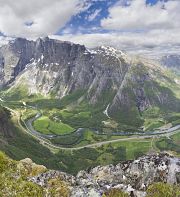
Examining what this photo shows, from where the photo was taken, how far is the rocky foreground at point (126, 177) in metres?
77.1

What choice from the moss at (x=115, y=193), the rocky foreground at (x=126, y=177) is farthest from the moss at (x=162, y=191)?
the moss at (x=115, y=193)

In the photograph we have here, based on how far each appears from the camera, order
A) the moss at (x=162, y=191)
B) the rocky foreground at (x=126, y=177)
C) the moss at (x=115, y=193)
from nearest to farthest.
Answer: the moss at (x=115, y=193) → the moss at (x=162, y=191) → the rocky foreground at (x=126, y=177)

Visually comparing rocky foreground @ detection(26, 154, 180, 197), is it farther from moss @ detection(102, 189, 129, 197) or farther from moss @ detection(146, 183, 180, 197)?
moss @ detection(146, 183, 180, 197)

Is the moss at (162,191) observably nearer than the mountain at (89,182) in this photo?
No

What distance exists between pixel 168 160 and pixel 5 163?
39100mm

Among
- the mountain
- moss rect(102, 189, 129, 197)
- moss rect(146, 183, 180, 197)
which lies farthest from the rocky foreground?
moss rect(146, 183, 180, 197)

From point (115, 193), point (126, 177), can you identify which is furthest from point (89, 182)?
point (126, 177)

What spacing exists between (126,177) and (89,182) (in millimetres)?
22066

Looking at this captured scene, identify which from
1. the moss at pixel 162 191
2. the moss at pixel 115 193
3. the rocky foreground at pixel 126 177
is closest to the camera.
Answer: the moss at pixel 115 193

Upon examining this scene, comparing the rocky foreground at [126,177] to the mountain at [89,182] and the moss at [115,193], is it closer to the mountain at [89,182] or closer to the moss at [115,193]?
the mountain at [89,182]

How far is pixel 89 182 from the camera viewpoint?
79.4 metres

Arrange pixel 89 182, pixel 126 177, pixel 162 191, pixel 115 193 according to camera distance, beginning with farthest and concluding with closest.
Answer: pixel 126 177 < pixel 89 182 < pixel 162 191 < pixel 115 193

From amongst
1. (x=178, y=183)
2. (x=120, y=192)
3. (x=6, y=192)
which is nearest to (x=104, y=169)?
(x=178, y=183)

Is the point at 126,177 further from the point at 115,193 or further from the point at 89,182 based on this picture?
the point at 115,193
